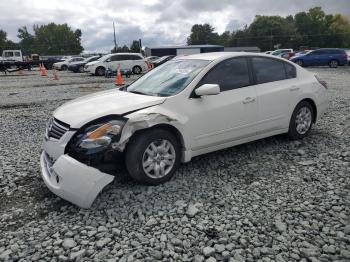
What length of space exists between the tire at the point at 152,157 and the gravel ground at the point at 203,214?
16cm

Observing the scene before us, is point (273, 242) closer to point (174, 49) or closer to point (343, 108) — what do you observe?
point (343, 108)

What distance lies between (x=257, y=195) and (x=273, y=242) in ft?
2.92

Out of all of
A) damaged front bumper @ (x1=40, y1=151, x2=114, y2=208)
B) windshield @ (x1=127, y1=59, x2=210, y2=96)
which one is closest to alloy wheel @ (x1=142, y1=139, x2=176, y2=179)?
damaged front bumper @ (x1=40, y1=151, x2=114, y2=208)

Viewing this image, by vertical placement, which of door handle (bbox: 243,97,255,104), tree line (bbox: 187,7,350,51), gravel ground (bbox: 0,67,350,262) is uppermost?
tree line (bbox: 187,7,350,51)

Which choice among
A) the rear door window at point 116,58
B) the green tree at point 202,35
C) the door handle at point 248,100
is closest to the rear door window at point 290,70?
the door handle at point 248,100

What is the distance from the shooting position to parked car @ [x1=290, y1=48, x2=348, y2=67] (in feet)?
84.0

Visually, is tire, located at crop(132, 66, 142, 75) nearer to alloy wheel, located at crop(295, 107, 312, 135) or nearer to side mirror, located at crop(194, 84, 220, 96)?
alloy wheel, located at crop(295, 107, 312, 135)

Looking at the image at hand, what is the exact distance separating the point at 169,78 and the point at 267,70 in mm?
1626

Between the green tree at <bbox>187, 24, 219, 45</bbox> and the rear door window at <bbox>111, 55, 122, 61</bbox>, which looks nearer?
the rear door window at <bbox>111, 55, 122, 61</bbox>

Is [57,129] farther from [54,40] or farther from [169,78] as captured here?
[54,40]

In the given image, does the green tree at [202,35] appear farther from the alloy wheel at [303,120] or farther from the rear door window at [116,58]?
the alloy wheel at [303,120]

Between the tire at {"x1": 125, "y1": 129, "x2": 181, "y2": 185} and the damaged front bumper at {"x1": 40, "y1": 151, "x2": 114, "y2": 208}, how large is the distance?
40cm

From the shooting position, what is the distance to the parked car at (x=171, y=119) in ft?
11.5

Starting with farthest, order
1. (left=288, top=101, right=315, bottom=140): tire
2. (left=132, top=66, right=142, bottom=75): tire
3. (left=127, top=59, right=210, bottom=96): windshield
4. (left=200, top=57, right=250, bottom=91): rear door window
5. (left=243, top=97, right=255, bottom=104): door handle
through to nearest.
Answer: (left=132, top=66, right=142, bottom=75): tire
(left=288, top=101, right=315, bottom=140): tire
(left=243, top=97, right=255, bottom=104): door handle
(left=200, top=57, right=250, bottom=91): rear door window
(left=127, top=59, right=210, bottom=96): windshield
